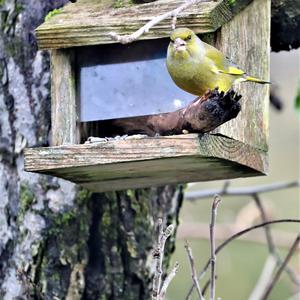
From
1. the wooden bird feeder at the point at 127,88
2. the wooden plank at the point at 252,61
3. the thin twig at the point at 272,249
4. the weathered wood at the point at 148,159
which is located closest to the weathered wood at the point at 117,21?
the wooden bird feeder at the point at 127,88

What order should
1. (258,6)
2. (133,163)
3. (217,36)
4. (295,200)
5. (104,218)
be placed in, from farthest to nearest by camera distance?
(295,200), (104,218), (258,6), (217,36), (133,163)

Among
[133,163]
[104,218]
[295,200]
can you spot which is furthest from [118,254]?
[295,200]

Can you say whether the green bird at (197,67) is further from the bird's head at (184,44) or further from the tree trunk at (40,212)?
the tree trunk at (40,212)

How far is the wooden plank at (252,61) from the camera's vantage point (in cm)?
328

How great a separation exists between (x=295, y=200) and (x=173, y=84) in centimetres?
427

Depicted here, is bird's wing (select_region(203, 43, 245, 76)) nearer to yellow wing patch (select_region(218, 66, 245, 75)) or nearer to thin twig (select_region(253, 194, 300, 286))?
yellow wing patch (select_region(218, 66, 245, 75))

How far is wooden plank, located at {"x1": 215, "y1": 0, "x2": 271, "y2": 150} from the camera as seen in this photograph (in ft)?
10.8

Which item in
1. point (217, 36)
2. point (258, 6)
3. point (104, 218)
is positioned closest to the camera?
point (217, 36)

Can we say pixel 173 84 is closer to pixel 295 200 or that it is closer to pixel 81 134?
pixel 81 134

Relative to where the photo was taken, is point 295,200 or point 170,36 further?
point 295,200

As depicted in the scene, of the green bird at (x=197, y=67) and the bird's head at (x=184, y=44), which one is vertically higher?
the bird's head at (x=184, y=44)

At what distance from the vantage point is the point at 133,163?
2.95 metres

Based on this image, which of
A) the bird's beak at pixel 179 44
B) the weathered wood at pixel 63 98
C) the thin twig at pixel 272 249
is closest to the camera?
the bird's beak at pixel 179 44

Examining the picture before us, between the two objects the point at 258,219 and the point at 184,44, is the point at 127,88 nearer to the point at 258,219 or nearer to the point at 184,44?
the point at 184,44
